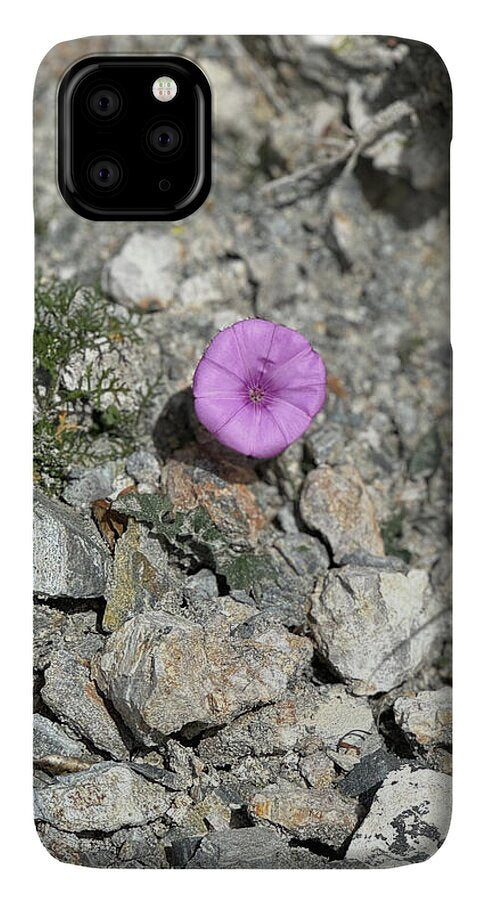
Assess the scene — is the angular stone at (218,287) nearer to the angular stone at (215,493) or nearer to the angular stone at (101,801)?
the angular stone at (215,493)

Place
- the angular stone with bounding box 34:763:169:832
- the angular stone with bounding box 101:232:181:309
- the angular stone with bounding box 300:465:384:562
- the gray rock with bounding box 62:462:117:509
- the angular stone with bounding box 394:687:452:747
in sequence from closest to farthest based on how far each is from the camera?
1. the angular stone with bounding box 34:763:169:832
2. the angular stone with bounding box 394:687:452:747
3. the gray rock with bounding box 62:462:117:509
4. the angular stone with bounding box 300:465:384:562
5. the angular stone with bounding box 101:232:181:309

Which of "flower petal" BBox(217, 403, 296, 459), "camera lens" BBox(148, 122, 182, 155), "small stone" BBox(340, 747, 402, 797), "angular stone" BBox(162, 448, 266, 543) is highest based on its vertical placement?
"camera lens" BBox(148, 122, 182, 155)

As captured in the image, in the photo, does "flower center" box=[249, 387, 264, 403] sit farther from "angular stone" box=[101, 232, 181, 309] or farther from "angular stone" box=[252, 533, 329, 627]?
"angular stone" box=[101, 232, 181, 309]

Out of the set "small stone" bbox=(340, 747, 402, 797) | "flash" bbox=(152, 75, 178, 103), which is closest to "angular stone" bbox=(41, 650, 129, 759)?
"small stone" bbox=(340, 747, 402, 797)

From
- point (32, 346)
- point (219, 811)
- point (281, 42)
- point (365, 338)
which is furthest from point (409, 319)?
point (219, 811)

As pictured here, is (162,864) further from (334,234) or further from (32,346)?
(334,234)

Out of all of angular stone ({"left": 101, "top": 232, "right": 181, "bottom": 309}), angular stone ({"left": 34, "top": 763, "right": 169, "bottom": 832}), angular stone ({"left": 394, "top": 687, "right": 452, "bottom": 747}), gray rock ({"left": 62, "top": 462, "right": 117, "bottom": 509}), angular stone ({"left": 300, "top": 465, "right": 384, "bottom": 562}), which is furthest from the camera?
angular stone ({"left": 101, "top": 232, "right": 181, "bottom": 309})

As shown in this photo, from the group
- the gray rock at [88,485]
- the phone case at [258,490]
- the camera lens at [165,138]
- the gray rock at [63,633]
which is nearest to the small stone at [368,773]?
the phone case at [258,490]
